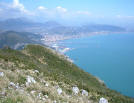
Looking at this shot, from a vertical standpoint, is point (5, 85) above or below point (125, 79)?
below

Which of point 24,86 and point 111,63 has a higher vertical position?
point 111,63

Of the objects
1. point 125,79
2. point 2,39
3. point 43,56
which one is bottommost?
point 43,56

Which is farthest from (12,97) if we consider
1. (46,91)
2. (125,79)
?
(125,79)

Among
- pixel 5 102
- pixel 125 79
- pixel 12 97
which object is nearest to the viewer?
pixel 5 102

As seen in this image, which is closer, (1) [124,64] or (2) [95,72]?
(2) [95,72]

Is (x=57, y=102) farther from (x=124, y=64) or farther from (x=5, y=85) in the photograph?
(x=124, y=64)

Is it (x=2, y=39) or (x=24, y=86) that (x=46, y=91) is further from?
(x=2, y=39)

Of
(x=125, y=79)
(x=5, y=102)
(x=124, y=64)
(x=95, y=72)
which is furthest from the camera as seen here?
(x=124, y=64)

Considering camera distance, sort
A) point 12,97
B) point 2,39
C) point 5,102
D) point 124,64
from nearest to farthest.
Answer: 1. point 5,102
2. point 12,97
3. point 124,64
4. point 2,39

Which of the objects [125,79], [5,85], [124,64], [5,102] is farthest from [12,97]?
[124,64]
